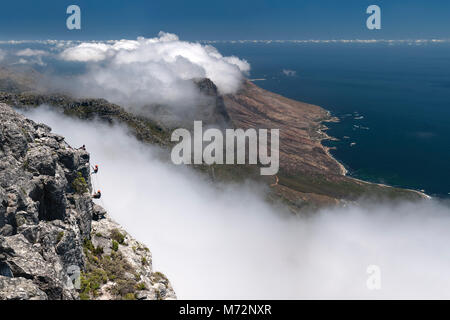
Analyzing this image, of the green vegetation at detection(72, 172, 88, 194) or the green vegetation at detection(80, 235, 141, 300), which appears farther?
the green vegetation at detection(72, 172, 88, 194)

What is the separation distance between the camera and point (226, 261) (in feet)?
400

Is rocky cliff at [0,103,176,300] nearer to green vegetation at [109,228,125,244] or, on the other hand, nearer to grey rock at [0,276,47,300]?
grey rock at [0,276,47,300]

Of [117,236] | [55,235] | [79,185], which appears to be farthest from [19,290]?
[117,236]

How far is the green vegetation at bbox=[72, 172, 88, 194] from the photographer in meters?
46.0

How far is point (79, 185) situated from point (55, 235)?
526 inches

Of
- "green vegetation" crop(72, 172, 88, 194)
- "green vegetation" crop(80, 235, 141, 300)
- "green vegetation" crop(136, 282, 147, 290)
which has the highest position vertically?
"green vegetation" crop(72, 172, 88, 194)

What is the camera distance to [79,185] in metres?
46.5

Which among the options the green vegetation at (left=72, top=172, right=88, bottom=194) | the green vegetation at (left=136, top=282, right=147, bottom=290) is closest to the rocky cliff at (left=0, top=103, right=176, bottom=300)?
the green vegetation at (left=72, top=172, right=88, bottom=194)

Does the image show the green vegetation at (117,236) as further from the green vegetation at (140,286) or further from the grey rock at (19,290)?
the grey rock at (19,290)

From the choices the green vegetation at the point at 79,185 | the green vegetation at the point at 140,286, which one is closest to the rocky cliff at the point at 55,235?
the green vegetation at the point at 79,185

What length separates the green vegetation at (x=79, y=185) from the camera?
46.0 metres
